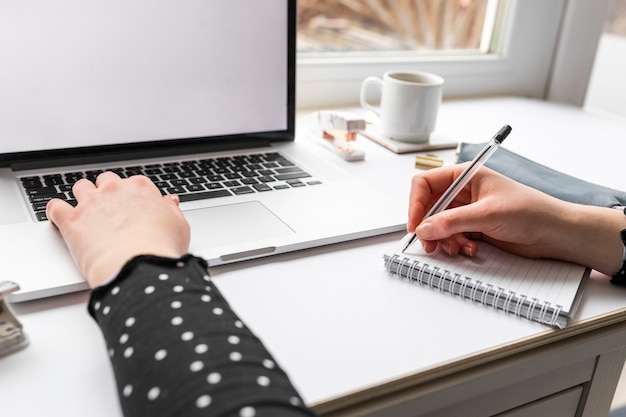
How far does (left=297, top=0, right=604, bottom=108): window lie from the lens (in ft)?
4.02

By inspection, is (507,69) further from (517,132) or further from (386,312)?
(386,312)

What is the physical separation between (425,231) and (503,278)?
0.09 metres

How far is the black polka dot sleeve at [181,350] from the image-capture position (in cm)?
36

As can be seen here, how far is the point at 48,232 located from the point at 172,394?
300mm

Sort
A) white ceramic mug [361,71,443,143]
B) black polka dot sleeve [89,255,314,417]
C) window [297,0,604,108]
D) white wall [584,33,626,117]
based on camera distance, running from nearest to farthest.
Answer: black polka dot sleeve [89,255,314,417]
white ceramic mug [361,71,443,143]
window [297,0,604,108]
white wall [584,33,626,117]

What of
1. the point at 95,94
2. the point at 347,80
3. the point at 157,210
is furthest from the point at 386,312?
the point at 347,80

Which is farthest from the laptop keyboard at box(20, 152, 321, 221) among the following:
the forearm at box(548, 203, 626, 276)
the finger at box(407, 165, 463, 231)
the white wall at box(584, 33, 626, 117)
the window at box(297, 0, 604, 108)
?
the white wall at box(584, 33, 626, 117)

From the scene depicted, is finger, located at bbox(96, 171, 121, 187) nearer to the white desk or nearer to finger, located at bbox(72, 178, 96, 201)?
finger, located at bbox(72, 178, 96, 201)

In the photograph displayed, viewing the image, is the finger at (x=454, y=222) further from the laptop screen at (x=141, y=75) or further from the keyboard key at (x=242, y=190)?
the laptop screen at (x=141, y=75)

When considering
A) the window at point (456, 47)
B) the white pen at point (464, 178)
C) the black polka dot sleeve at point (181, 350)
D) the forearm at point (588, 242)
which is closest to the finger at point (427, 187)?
the white pen at point (464, 178)

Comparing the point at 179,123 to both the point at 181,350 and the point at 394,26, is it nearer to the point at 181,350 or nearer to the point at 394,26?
the point at 181,350

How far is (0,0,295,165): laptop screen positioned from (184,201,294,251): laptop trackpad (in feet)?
0.68

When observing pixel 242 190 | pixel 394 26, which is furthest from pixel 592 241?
pixel 394 26

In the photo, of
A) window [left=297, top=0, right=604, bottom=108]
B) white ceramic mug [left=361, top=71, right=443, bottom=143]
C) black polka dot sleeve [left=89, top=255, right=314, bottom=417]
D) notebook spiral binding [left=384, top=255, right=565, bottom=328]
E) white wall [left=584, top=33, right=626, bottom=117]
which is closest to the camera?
black polka dot sleeve [left=89, top=255, right=314, bottom=417]
